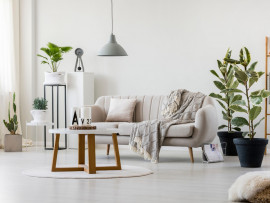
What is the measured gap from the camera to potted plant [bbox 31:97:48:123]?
790 centimetres

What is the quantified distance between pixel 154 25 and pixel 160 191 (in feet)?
14.3

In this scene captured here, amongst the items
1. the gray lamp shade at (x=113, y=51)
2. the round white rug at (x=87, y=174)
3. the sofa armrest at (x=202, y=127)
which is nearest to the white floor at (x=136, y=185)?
the round white rug at (x=87, y=174)

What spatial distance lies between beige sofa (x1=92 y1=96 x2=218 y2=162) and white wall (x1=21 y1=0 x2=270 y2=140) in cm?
90

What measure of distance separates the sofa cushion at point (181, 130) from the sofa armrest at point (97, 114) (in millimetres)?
1214

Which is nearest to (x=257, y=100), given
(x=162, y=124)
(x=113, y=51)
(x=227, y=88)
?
(x=162, y=124)

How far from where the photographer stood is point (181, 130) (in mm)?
6184

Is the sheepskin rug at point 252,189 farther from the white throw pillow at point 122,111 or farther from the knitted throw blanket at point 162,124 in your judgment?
the white throw pillow at point 122,111

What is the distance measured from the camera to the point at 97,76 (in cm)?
843

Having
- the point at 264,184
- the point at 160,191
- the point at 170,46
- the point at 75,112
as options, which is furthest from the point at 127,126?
the point at 264,184

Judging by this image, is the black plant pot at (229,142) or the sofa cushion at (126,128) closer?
the sofa cushion at (126,128)

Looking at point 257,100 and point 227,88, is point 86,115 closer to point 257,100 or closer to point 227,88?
point 257,100

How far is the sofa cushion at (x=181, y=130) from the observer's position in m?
6.15

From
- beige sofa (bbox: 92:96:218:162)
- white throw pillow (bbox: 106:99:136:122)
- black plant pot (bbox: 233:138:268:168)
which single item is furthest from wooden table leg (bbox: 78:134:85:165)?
black plant pot (bbox: 233:138:268:168)

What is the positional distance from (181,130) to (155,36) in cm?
228
